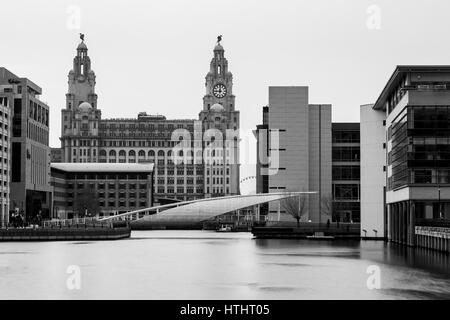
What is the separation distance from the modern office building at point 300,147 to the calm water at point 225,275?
295ft

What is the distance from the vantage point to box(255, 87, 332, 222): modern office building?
158 m

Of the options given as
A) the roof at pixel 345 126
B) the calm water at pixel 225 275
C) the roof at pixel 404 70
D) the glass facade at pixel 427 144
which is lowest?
the calm water at pixel 225 275

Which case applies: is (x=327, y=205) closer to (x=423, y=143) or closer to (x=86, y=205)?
(x=86, y=205)

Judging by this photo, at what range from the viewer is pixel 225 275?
1859 inches

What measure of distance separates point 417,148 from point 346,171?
7862 centimetres

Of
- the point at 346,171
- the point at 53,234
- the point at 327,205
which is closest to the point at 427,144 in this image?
the point at 53,234

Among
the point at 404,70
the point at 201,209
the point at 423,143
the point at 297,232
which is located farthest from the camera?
the point at 201,209

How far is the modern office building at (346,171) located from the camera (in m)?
150

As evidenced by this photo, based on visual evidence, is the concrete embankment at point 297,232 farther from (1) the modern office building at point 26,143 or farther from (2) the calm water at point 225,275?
(1) the modern office building at point 26,143

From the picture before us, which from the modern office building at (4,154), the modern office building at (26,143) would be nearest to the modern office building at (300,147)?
the modern office building at (26,143)

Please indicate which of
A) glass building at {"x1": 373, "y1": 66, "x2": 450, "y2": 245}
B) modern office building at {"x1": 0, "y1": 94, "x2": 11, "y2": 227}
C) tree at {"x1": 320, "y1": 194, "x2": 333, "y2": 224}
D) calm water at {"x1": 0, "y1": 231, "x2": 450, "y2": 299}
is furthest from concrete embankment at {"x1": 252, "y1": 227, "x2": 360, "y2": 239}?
modern office building at {"x1": 0, "y1": 94, "x2": 11, "y2": 227}

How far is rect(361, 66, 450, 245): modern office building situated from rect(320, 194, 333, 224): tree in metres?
58.7

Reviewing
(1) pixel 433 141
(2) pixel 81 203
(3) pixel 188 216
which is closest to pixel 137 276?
(1) pixel 433 141

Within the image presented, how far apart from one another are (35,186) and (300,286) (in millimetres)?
136380
